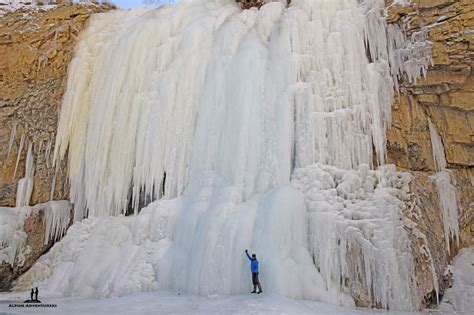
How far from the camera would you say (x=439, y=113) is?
9.07 meters

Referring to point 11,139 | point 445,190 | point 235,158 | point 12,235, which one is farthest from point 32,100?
point 445,190

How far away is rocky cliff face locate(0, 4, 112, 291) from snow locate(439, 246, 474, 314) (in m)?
9.16

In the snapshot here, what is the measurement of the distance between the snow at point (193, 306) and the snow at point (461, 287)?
1.51 meters

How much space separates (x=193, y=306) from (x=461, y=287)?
191 inches

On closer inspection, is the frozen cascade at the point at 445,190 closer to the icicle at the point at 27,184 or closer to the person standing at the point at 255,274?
the person standing at the point at 255,274

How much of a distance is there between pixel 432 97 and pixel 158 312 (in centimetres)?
654

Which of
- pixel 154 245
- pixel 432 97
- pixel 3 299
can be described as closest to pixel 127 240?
pixel 154 245

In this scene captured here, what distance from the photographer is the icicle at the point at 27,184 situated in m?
11.7

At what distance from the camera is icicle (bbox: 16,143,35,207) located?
1166 centimetres

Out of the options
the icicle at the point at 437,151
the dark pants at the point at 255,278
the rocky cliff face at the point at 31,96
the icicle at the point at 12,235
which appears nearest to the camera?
the dark pants at the point at 255,278

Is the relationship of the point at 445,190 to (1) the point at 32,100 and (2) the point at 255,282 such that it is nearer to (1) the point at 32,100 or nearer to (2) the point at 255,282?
(2) the point at 255,282

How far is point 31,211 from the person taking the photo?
11.6m

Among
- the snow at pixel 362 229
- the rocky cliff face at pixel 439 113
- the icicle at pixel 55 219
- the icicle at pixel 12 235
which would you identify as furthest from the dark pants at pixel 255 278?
the icicle at pixel 12 235

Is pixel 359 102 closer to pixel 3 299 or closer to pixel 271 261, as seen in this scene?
pixel 271 261
